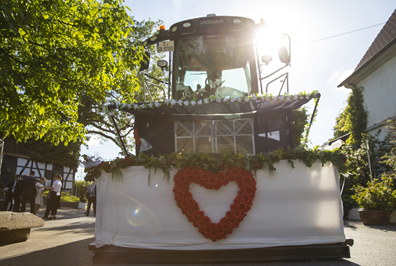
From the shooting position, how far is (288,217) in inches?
174

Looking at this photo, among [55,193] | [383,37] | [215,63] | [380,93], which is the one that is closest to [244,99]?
[215,63]

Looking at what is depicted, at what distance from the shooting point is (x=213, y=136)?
249 inches

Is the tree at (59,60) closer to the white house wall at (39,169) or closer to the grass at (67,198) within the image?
the grass at (67,198)

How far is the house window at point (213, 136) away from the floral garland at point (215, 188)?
5.84 feet

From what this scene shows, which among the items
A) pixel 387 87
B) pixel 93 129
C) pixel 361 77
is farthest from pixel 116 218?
pixel 93 129

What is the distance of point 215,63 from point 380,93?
43.8 ft

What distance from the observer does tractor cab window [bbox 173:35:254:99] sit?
6969 mm

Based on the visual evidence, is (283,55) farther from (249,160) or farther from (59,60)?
(59,60)

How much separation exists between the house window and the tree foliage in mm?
13759

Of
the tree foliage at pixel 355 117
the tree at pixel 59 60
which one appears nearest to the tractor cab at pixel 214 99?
the tree at pixel 59 60

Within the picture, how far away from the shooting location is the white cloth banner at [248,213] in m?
4.38

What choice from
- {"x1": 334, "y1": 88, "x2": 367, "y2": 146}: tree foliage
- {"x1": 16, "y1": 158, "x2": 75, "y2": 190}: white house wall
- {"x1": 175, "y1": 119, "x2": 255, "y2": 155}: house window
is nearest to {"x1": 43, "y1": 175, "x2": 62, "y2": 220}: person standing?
{"x1": 175, "y1": 119, "x2": 255, "y2": 155}: house window

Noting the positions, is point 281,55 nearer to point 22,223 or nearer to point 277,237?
point 277,237

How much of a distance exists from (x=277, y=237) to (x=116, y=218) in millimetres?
2237
